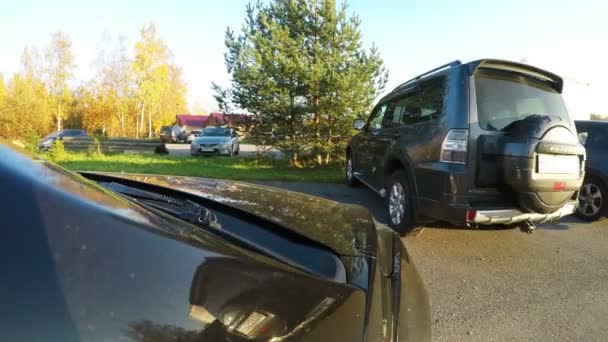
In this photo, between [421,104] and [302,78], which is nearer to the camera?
[421,104]

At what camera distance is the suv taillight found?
377 cm

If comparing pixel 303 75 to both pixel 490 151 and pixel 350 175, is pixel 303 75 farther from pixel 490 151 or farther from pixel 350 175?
pixel 490 151

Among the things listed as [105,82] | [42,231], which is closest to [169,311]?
[42,231]

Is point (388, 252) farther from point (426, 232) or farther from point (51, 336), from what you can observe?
point (426, 232)

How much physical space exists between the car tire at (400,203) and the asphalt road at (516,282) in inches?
9.2

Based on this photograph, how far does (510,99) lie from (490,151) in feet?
2.54

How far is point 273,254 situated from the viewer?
1384mm

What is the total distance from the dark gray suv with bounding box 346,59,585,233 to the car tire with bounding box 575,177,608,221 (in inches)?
86.6

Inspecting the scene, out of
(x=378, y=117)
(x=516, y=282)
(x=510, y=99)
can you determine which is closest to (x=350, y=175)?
(x=378, y=117)

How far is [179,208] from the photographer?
5.97ft

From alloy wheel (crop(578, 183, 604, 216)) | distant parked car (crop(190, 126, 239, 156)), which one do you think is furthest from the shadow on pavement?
distant parked car (crop(190, 126, 239, 156))

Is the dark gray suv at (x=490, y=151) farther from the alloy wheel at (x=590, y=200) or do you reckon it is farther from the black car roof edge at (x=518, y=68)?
the alloy wheel at (x=590, y=200)

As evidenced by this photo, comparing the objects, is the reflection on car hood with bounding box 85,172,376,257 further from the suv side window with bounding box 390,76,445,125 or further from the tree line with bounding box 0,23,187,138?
the tree line with bounding box 0,23,187,138

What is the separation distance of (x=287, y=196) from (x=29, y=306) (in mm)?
1913
